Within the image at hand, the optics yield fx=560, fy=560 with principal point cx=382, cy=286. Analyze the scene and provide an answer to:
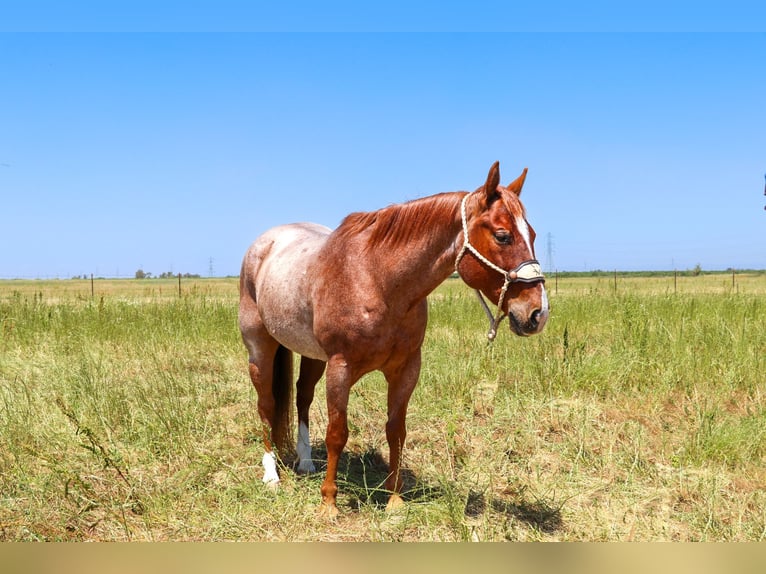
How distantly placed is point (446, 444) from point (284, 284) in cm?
193

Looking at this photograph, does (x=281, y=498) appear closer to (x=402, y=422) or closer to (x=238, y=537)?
(x=238, y=537)

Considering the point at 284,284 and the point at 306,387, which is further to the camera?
the point at 306,387

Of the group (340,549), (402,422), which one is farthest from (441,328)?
(340,549)

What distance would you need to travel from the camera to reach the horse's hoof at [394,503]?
3564 mm

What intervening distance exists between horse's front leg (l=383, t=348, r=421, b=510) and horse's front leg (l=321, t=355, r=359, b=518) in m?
0.28

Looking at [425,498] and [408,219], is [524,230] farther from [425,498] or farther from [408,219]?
[425,498]

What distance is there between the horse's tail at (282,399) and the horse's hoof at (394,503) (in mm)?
1299

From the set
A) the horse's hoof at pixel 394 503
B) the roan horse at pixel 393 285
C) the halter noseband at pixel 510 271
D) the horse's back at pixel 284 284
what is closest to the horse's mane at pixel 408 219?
the roan horse at pixel 393 285

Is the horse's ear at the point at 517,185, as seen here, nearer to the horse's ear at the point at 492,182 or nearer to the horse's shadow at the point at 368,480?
the horse's ear at the point at 492,182

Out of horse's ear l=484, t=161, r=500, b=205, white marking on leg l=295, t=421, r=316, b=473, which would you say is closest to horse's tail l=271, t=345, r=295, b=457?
white marking on leg l=295, t=421, r=316, b=473

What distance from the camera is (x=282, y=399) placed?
4.60m

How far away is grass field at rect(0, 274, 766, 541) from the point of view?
3430 mm

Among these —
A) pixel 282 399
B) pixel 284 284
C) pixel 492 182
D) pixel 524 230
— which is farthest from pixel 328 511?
pixel 492 182

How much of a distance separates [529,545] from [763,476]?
187 inches
